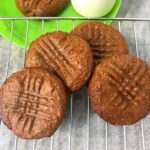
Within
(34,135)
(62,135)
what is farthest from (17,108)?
(62,135)

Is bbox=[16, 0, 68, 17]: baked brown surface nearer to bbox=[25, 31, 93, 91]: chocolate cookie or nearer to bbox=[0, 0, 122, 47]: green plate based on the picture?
bbox=[0, 0, 122, 47]: green plate

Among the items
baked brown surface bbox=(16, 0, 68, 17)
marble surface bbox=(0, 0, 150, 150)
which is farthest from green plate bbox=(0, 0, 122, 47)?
marble surface bbox=(0, 0, 150, 150)

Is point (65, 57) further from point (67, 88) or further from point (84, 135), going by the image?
point (84, 135)

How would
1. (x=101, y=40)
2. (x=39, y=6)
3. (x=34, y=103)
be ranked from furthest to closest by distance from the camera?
1. (x=39, y=6)
2. (x=101, y=40)
3. (x=34, y=103)

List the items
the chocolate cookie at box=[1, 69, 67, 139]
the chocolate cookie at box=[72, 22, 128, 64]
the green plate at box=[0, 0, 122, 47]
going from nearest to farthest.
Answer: the chocolate cookie at box=[1, 69, 67, 139] < the chocolate cookie at box=[72, 22, 128, 64] < the green plate at box=[0, 0, 122, 47]

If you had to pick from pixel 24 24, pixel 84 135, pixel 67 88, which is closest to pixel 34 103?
pixel 67 88

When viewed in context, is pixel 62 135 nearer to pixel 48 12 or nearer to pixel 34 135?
pixel 34 135

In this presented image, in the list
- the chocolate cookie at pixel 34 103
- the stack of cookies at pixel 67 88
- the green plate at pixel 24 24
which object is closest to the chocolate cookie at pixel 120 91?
the stack of cookies at pixel 67 88
